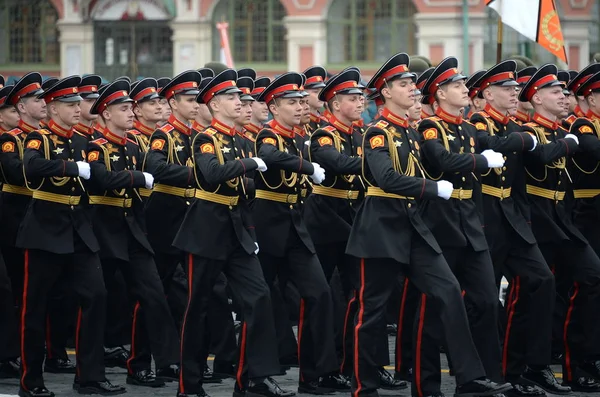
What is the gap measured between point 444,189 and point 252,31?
98.1 feet

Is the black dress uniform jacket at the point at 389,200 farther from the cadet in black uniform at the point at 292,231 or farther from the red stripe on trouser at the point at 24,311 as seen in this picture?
the red stripe on trouser at the point at 24,311

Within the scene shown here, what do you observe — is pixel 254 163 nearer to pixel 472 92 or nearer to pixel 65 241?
pixel 65 241

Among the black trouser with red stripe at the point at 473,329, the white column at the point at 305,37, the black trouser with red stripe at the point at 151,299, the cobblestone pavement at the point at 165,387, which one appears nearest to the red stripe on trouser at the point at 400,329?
the cobblestone pavement at the point at 165,387

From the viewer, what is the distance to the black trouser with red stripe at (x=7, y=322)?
10047 mm

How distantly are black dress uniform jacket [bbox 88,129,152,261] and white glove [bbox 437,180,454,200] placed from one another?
218 cm

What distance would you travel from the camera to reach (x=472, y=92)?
416 inches

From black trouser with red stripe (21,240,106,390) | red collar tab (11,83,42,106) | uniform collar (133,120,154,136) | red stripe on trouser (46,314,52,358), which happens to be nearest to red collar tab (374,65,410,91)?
black trouser with red stripe (21,240,106,390)

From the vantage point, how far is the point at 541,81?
9.95 metres

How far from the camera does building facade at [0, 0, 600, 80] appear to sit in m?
36.8

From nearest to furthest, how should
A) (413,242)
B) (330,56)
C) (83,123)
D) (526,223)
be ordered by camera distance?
(413,242)
(526,223)
(83,123)
(330,56)

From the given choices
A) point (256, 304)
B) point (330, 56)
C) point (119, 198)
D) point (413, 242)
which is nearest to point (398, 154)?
point (413, 242)

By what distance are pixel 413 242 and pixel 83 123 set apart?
2735 mm

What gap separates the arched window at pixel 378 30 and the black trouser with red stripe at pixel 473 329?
2862 centimetres

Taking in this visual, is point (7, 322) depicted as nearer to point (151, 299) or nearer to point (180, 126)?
point (151, 299)
